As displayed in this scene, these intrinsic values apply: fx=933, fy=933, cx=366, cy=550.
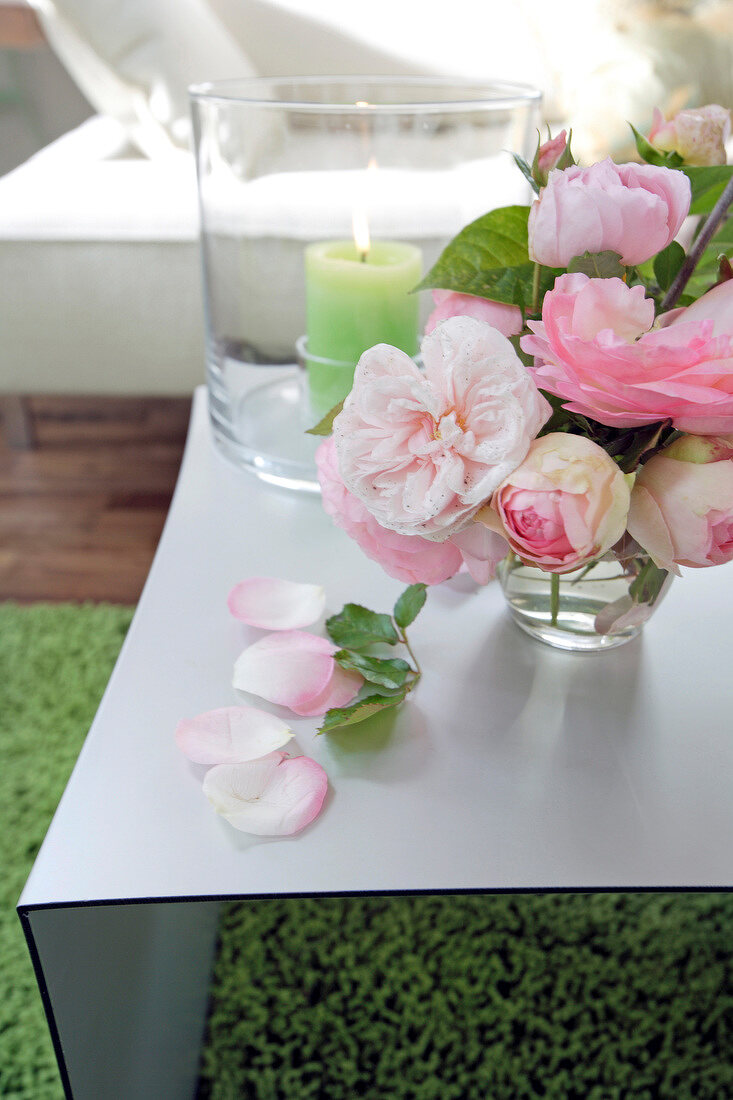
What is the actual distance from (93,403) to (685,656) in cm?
150

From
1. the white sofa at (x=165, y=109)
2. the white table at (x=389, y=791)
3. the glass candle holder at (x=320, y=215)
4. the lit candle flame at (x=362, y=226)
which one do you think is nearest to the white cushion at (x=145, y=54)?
the white sofa at (x=165, y=109)

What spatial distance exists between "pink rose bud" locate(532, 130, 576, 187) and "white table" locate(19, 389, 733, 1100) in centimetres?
27

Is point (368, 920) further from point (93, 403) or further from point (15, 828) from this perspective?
point (93, 403)

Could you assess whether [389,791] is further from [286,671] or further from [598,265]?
[598,265]

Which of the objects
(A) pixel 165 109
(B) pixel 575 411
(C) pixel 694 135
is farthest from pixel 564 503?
(A) pixel 165 109

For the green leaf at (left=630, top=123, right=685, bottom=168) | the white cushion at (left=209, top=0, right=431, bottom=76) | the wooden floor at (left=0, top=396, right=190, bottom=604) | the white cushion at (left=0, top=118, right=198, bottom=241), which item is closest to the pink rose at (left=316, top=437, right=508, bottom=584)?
the green leaf at (left=630, top=123, right=685, bottom=168)

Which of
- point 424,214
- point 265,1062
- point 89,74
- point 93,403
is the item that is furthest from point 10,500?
point 265,1062

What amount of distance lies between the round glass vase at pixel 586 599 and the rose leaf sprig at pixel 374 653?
64mm

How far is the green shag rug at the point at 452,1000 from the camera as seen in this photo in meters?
0.67

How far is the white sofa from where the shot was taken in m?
1.32

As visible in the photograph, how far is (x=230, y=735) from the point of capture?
48 centimetres

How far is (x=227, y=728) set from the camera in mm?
480

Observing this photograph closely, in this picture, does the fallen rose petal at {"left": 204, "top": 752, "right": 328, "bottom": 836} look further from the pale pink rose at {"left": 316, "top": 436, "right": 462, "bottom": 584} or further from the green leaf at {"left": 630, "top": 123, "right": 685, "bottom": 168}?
the green leaf at {"left": 630, "top": 123, "right": 685, "bottom": 168}

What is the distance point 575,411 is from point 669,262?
4.6 inches
